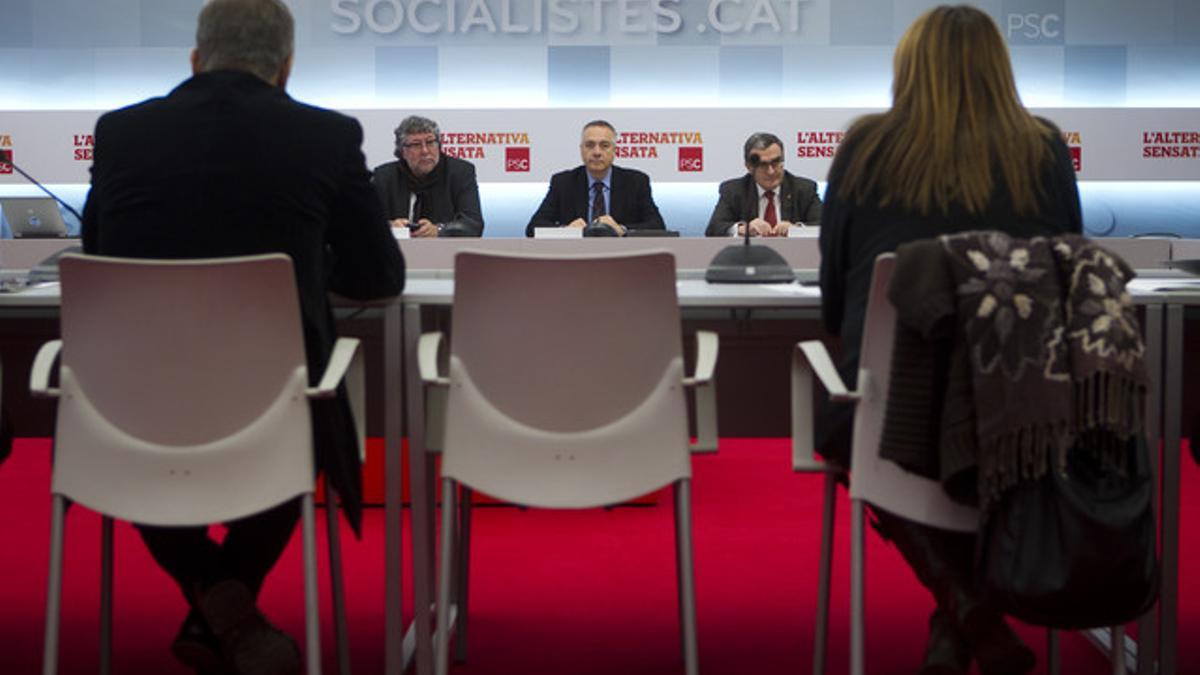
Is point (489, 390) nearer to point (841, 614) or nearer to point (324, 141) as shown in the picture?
point (324, 141)

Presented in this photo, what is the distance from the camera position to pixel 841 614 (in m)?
2.85

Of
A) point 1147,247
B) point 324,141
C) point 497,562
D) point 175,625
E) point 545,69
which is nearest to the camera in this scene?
point 324,141

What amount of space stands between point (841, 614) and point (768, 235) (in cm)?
245

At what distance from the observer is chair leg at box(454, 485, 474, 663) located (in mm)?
2494

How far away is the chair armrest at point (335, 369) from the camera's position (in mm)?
1943

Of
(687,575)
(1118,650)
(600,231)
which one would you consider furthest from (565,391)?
(600,231)

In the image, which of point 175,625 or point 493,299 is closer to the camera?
point 493,299

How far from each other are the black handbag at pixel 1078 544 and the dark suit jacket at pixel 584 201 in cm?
449

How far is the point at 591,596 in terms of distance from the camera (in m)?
2.92

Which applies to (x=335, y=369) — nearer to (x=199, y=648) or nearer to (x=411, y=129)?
(x=199, y=648)

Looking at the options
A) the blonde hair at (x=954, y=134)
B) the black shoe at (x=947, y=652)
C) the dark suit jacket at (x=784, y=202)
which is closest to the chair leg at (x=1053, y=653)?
the black shoe at (x=947, y=652)

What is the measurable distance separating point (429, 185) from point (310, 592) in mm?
4349

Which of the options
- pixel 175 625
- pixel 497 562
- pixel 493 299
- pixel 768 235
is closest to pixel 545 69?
pixel 768 235

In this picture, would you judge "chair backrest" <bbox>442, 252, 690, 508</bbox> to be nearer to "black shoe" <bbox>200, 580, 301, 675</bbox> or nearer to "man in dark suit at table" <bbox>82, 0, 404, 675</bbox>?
"man in dark suit at table" <bbox>82, 0, 404, 675</bbox>
